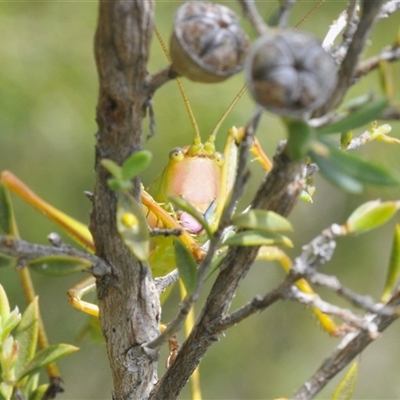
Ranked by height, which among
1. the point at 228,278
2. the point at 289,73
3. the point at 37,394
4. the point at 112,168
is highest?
the point at 289,73

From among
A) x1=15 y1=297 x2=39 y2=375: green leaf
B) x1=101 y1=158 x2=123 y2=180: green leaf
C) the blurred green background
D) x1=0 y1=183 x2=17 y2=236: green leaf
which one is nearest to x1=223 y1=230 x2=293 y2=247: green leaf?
x1=101 y1=158 x2=123 y2=180: green leaf

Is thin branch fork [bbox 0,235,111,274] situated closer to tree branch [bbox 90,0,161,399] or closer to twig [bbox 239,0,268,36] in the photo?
tree branch [bbox 90,0,161,399]

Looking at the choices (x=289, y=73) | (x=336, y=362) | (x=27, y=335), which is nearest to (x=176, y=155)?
(x=27, y=335)

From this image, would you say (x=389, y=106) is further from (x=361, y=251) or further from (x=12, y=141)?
(x=361, y=251)

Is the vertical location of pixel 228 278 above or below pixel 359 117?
below

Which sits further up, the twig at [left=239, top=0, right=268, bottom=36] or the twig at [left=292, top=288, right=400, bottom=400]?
→ the twig at [left=239, top=0, right=268, bottom=36]

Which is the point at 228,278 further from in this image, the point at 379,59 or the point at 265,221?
the point at 379,59

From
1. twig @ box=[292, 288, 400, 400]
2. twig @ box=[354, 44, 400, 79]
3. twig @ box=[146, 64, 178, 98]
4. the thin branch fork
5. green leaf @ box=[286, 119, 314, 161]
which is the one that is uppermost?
twig @ box=[354, 44, 400, 79]

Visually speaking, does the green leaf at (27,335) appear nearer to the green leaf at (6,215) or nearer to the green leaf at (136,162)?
the green leaf at (6,215)
